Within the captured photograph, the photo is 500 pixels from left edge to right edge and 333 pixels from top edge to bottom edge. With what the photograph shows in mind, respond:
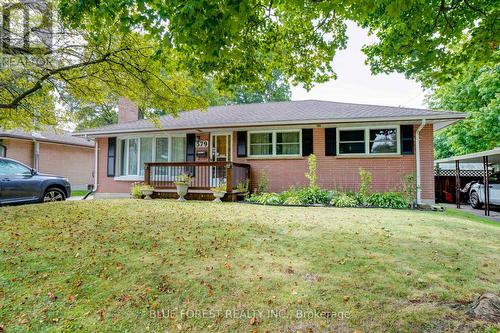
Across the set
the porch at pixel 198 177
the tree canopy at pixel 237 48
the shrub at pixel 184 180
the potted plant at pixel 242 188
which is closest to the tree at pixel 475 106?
the tree canopy at pixel 237 48

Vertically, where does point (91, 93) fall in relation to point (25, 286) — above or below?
above

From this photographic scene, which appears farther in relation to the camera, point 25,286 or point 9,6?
point 9,6

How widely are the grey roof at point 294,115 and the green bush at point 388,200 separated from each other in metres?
2.69

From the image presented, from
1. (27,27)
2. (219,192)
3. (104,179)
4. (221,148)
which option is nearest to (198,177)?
(221,148)

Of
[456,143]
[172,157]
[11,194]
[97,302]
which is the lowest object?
[97,302]

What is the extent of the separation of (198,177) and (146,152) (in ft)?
11.9

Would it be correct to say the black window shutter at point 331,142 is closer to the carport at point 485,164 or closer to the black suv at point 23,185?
the carport at point 485,164

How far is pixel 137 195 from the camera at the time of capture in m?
11.3

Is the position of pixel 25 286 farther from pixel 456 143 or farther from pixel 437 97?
pixel 437 97

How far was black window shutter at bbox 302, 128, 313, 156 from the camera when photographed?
1138 cm

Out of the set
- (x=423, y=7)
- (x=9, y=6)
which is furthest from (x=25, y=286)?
(x=9, y=6)

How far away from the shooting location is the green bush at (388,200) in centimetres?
911

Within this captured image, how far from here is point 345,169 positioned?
11.0 m

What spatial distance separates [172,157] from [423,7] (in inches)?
428
